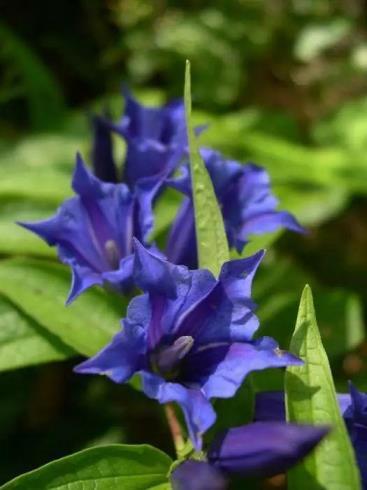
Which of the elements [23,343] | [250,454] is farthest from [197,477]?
[23,343]

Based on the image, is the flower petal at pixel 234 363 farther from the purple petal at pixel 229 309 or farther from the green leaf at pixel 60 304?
the green leaf at pixel 60 304

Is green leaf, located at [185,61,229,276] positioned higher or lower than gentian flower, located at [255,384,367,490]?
higher

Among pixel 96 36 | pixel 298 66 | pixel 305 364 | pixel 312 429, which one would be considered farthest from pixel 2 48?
pixel 312 429

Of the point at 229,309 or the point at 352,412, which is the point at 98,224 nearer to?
the point at 229,309

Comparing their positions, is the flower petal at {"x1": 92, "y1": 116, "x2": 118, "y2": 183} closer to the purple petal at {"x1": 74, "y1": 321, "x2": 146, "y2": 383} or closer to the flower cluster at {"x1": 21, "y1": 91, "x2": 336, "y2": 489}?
the flower cluster at {"x1": 21, "y1": 91, "x2": 336, "y2": 489}

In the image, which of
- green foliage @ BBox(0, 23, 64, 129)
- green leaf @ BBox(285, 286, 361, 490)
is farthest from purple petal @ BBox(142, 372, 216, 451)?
green foliage @ BBox(0, 23, 64, 129)

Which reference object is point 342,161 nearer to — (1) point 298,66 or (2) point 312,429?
(1) point 298,66

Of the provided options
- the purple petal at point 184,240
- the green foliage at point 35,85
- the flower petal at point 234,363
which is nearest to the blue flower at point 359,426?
the flower petal at point 234,363
